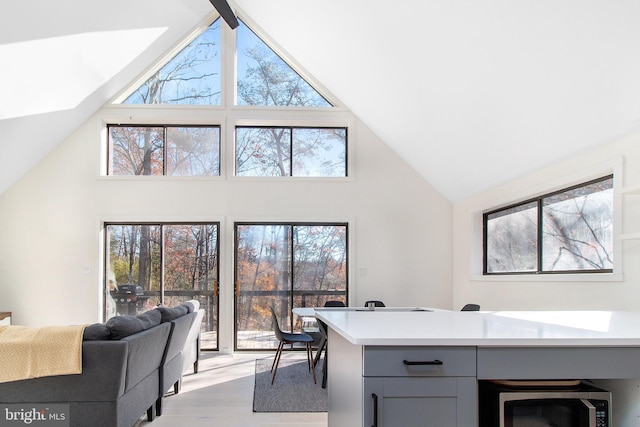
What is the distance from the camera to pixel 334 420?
2.62 meters

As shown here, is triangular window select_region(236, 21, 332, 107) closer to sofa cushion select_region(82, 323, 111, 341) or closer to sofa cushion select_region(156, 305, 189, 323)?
sofa cushion select_region(156, 305, 189, 323)

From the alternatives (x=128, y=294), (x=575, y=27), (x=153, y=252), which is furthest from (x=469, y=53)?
(x=128, y=294)

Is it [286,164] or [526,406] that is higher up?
[286,164]

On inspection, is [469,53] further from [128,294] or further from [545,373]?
[128,294]

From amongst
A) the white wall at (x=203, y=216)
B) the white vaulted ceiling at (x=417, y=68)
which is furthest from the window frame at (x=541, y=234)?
the white wall at (x=203, y=216)

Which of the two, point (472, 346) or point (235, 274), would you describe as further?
point (235, 274)

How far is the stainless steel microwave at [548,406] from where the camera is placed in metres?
1.89

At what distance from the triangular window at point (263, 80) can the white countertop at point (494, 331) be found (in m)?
5.47

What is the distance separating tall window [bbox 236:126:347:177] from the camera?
7434mm

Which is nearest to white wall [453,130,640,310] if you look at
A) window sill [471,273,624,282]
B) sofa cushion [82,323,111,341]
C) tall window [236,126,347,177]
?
window sill [471,273,624,282]

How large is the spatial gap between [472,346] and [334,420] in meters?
1.13

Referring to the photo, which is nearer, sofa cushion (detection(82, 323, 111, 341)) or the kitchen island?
the kitchen island

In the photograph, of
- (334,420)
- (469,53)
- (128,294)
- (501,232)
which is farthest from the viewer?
(128,294)

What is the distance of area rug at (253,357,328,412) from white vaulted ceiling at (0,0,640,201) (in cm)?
309
